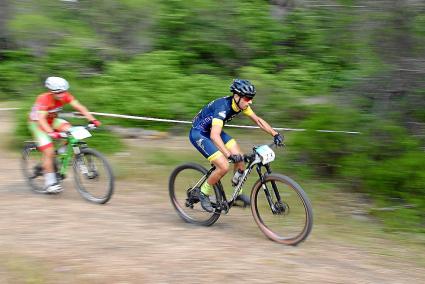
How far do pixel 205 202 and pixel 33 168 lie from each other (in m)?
3.18

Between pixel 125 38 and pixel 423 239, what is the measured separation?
1000 centimetres

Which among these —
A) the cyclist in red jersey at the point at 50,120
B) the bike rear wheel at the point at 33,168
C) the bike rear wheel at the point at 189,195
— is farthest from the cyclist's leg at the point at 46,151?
the bike rear wheel at the point at 189,195

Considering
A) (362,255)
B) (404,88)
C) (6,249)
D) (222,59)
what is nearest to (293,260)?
(362,255)

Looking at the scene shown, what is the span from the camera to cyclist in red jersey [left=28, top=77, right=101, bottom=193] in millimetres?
8211

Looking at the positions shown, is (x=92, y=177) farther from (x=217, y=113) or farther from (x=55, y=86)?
(x=217, y=113)

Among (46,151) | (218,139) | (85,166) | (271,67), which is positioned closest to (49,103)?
(46,151)

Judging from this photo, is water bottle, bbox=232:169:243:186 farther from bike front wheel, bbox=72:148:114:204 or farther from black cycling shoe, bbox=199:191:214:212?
bike front wheel, bbox=72:148:114:204

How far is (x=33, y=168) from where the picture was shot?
8.93 metres

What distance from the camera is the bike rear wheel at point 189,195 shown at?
23.8 ft

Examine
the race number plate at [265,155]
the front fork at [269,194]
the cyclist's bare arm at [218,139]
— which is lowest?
the front fork at [269,194]

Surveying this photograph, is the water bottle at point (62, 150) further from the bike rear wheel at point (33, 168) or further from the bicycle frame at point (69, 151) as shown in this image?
the bike rear wheel at point (33, 168)

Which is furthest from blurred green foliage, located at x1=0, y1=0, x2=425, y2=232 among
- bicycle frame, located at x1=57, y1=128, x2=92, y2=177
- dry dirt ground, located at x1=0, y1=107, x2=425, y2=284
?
bicycle frame, located at x1=57, y1=128, x2=92, y2=177

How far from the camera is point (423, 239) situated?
718 centimetres

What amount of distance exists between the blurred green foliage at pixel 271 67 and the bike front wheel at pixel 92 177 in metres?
2.96
